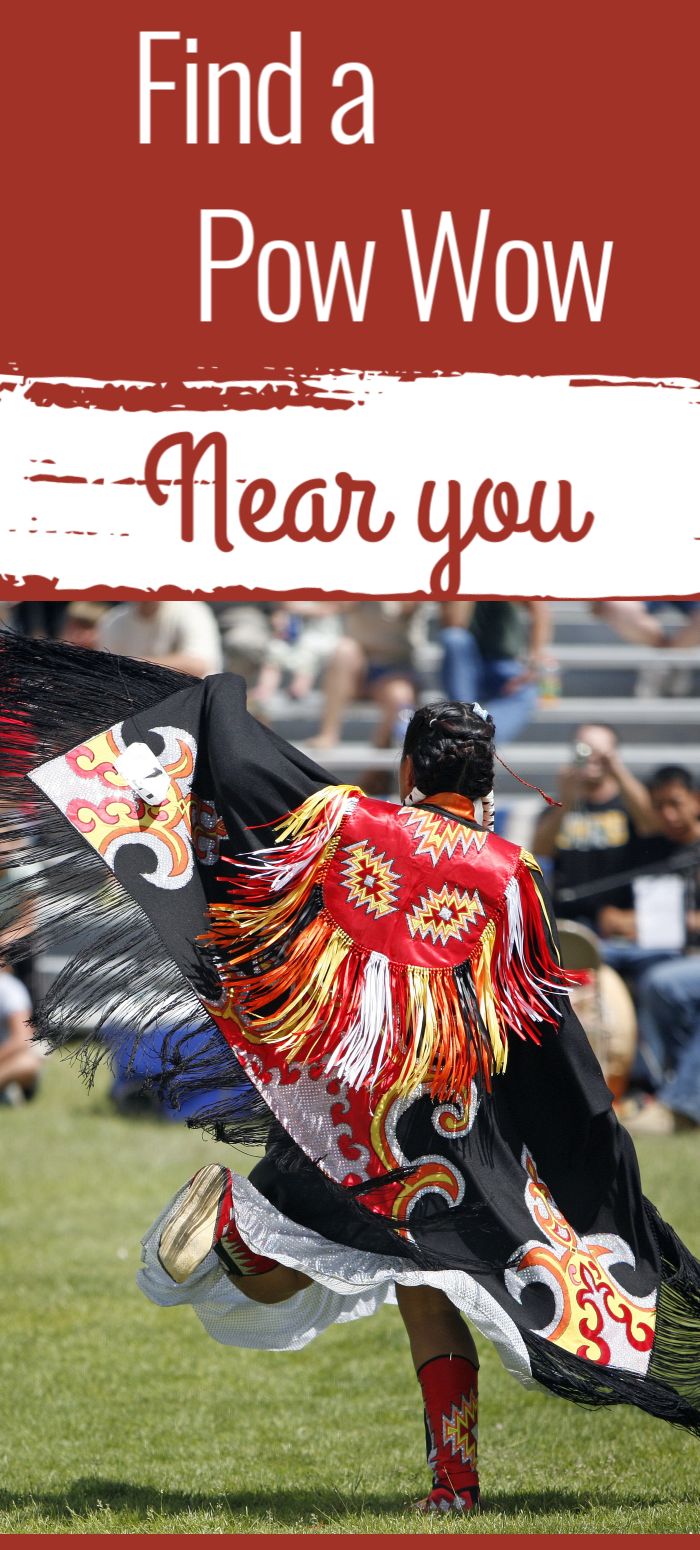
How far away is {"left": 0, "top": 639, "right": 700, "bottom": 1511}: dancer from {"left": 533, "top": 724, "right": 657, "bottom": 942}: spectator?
509 cm

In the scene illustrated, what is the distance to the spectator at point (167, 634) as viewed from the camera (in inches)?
407

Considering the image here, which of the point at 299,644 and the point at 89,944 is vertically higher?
the point at 299,644

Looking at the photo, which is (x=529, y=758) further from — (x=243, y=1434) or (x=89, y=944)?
(x=89, y=944)

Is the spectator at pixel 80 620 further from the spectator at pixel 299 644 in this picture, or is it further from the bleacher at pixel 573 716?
the bleacher at pixel 573 716

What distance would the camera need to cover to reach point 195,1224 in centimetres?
373

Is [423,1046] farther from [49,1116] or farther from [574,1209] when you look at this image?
[49,1116]

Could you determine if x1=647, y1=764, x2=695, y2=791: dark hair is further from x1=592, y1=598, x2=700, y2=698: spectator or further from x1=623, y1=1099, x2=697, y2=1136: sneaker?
x1=592, y1=598, x2=700, y2=698: spectator

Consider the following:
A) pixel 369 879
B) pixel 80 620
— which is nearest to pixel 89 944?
pixel 369 879

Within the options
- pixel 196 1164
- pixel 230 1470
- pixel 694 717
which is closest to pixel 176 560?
pixel 196 1164

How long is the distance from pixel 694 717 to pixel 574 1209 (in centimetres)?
885

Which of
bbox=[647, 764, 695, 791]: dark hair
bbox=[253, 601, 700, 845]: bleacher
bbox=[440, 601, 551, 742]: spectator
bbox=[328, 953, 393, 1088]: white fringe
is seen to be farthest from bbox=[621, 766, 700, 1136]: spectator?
bbox=[328, 953, 393, 1088]: white fringe

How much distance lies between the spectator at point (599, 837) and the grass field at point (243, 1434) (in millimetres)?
2402

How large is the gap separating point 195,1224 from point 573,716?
8.87 metres

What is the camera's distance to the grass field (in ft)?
12.7
